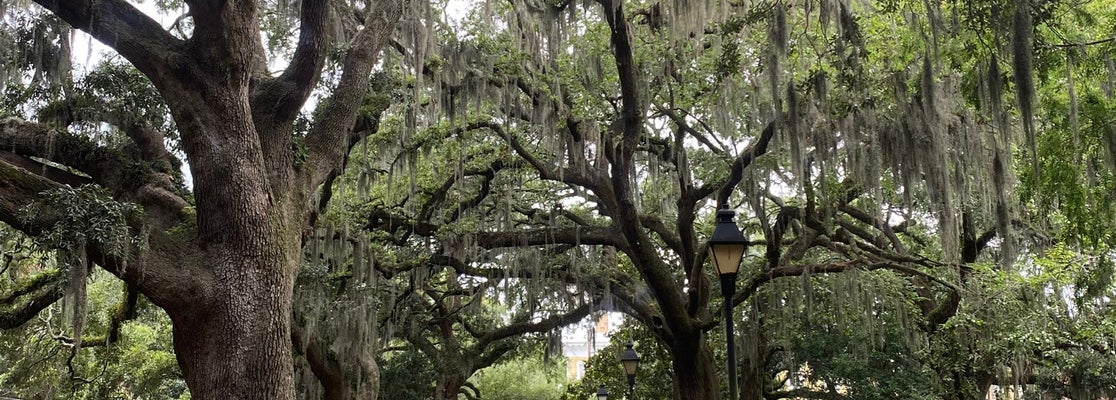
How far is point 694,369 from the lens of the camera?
10.7m

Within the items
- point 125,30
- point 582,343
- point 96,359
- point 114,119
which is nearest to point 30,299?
point 114,119

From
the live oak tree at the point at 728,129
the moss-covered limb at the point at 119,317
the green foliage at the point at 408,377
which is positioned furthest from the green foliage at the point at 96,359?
the live oak tree at the point at 728,129

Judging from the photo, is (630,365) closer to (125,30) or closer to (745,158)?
(745,158)

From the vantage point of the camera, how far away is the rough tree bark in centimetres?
553

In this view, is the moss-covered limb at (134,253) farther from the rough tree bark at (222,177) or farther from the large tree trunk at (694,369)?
the large tree trunk at (694,369)

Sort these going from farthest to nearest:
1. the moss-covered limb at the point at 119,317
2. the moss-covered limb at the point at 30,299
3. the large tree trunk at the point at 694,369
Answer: the large tree trunk at the point at 694,369, the moss-covered limb at the point at 119,317, the moss-covered limb at the point at 30,299

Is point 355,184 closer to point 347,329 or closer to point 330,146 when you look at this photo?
point 347,329

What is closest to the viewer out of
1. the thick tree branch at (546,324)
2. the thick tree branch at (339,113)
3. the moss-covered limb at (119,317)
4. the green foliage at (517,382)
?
the thick tree branch at (339,113)

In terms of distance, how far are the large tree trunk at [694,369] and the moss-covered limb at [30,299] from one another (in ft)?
23.4

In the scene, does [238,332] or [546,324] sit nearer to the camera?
[238,332]

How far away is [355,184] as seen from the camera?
1268cm

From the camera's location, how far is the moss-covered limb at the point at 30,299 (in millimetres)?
8810

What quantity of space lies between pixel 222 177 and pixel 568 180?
5.00m

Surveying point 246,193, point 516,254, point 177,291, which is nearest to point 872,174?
point 516,254
